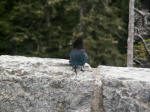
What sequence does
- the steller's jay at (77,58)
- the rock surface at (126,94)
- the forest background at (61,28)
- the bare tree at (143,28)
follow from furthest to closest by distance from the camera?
the forest background at (61,28) < the bare tree at (143,28) < the steller's jay at (77,58) < the rock surface at (126,94)

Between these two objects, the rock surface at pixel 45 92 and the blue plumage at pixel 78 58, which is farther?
the blue plumage at pixel 78 58

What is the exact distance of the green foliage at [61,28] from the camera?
16641 millimetres

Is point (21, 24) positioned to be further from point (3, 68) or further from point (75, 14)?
point (3, 68)

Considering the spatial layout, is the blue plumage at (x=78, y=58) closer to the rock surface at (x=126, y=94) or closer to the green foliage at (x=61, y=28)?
the rock surface at (x=126, y=94)

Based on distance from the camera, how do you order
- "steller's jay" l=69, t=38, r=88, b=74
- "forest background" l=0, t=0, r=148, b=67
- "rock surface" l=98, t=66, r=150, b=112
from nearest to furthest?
"rock surface" l=98, t=66, r=150, b=112 → "steller's jay" l=69, t=38, r=88, b=74 → "forest background" l=0, t=0, r=148, b=67

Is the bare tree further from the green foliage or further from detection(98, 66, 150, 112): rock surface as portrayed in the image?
the green foliage

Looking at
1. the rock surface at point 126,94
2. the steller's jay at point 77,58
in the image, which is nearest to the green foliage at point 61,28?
the steller's jay at point 77,58

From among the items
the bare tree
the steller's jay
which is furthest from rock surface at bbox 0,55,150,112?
the bare tree

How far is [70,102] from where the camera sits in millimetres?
2686

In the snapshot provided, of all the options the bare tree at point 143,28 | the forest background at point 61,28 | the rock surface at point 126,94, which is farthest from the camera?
the forest background at point 61,28

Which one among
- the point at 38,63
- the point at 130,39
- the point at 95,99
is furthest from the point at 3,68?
the point at 130,39

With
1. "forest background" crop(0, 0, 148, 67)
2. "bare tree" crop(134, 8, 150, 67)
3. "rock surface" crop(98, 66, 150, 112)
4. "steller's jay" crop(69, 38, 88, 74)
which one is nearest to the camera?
"rock surface" crop(98, 66, 150, 112)

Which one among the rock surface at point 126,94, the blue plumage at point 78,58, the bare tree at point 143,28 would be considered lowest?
the rock surface at point 126,94

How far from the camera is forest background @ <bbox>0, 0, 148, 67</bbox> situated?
16641mm
